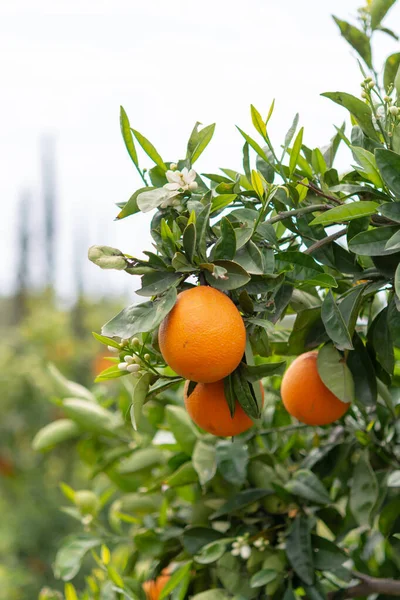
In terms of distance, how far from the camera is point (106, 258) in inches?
19.9

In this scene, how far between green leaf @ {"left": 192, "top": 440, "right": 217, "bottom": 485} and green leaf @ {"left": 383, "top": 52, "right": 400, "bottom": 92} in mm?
435

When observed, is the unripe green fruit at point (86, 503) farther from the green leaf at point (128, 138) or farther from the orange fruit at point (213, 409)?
the green leaf at point (128, 138)

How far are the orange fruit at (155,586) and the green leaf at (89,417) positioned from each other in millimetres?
215

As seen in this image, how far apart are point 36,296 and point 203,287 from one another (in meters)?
4.23

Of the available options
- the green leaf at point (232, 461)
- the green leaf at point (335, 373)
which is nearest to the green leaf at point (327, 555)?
the green leaf at point (232, 461)

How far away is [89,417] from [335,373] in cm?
47

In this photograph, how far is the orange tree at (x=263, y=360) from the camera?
1.71 ft

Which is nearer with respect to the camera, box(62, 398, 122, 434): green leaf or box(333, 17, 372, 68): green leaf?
box(333, 17, 372, 68): green leaf

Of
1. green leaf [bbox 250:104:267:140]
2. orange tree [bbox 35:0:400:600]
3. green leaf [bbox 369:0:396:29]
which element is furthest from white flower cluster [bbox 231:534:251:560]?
green leaf [bbox 369:0:396:29]

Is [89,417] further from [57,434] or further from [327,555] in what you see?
[327,555]

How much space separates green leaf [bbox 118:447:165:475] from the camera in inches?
37.2

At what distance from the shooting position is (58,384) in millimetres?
1017

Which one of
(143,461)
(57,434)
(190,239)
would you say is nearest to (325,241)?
(190,239)

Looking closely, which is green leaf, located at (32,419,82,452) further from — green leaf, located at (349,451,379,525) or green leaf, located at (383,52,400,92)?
green leaf, located at (383,52,400,92)
